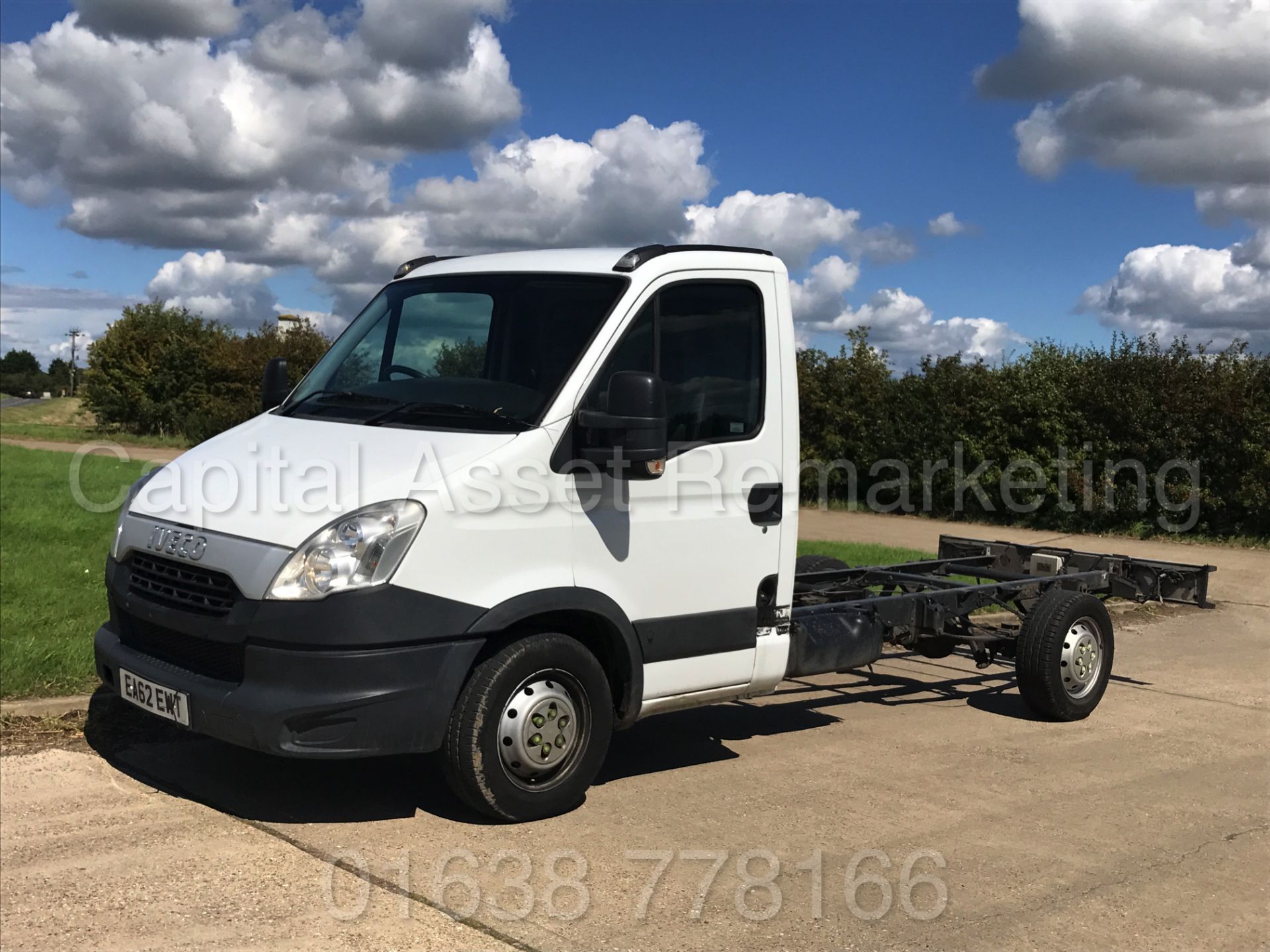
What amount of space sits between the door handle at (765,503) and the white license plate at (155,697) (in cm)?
263

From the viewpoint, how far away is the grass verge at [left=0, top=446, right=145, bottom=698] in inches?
278

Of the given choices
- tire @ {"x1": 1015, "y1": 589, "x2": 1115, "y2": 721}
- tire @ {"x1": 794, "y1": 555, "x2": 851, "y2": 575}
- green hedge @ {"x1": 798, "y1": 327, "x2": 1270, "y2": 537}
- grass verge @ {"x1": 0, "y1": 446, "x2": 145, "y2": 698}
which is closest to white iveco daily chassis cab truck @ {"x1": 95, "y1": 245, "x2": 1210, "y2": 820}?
tire @ {"x1": 1015, "y1": 589, "x2": 1115, "y2": 721}

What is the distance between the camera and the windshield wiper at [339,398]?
5.67 m

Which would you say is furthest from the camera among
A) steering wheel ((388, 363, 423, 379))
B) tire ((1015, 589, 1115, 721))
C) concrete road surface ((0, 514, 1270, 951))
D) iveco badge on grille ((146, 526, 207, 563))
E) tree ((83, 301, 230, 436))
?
tree ((83, 301, 230, 436))

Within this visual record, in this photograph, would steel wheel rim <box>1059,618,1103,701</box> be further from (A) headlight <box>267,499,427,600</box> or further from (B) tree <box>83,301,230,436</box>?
(B) tree <box>83,301,230,436</box>

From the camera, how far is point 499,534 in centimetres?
496

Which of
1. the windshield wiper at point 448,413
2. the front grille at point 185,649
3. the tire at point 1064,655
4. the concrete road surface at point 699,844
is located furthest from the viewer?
the tire at point 1064,655

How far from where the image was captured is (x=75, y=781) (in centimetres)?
563

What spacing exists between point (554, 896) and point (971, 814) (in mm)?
2135

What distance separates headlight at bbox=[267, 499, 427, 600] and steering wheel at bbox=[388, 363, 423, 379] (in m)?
1.22

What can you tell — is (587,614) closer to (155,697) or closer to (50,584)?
(155,697)

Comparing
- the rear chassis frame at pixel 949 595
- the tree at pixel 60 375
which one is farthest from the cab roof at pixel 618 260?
the tree at pixel 60 375

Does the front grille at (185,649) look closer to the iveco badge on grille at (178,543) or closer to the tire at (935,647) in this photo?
the iveco badge on grille at (178,543)

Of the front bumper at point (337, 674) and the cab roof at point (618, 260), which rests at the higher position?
the cab roof at point (618, 260)
